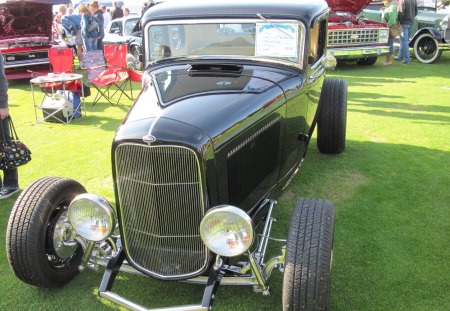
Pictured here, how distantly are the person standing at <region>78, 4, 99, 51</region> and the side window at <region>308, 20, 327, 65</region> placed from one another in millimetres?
8728

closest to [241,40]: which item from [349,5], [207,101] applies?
[207,101]

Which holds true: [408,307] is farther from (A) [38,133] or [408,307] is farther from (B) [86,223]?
(A) [38,133]

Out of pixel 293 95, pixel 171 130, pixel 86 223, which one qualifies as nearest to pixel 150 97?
pixel 171 130

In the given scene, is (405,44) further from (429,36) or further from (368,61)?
(368,61)

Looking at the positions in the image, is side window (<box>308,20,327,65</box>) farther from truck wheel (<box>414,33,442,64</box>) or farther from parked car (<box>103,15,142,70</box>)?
truck wheel (<box>414,33,442,64</box>)

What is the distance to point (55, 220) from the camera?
284 centimetres

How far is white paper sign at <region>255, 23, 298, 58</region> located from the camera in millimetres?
3436

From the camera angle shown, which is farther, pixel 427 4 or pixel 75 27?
pixel 427 4

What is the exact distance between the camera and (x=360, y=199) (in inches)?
163

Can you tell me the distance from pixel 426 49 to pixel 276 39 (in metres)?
9.81

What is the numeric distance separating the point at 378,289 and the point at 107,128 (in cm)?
485

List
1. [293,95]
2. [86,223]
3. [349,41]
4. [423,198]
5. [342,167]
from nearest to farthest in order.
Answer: [86,223]
[293,95]
[423,198]
[342,167]
[349,41]

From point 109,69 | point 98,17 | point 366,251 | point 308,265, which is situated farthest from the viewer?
point 98,17

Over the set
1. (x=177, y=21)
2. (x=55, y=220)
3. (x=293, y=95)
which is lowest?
(x=55, y=220)
